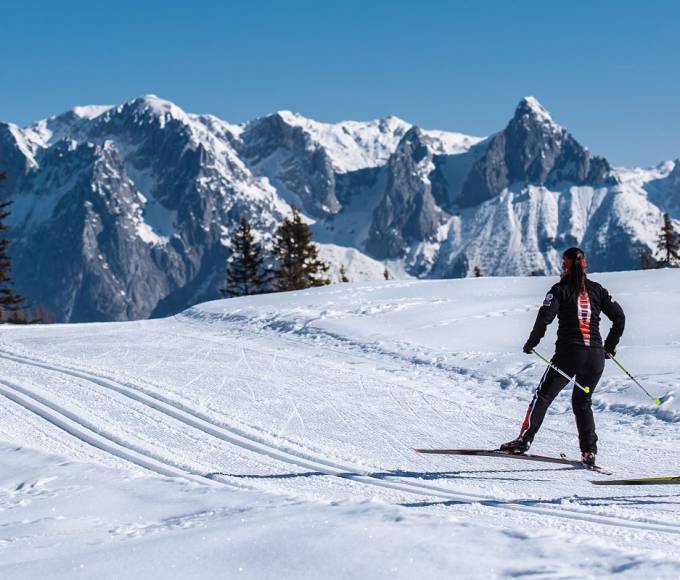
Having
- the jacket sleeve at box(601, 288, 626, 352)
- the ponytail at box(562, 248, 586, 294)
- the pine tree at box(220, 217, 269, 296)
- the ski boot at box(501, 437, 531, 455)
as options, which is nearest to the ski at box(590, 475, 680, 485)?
the ski boot at box(501, 437, 531, 455)

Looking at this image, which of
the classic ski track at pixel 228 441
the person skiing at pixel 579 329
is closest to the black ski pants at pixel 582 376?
the person skiing at pixel 579 329

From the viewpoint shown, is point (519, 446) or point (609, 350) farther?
point (519, 446)

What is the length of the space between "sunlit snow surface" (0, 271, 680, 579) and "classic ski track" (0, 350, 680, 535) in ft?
0.12

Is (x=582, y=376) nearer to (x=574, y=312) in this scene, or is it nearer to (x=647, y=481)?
(x=574, y=312)

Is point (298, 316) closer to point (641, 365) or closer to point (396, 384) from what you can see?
point (396, 384)

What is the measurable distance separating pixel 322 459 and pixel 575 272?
3.55 metres

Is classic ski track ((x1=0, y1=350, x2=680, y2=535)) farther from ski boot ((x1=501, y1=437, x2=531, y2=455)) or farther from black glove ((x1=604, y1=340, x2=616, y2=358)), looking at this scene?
black glove ((x1=604, y1=340, x2=616, y2=358))

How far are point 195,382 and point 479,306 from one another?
11738mm

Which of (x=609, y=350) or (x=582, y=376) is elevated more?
(x=609, y=350)

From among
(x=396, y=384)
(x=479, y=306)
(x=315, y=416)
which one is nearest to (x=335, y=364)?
(x=396, y=384)

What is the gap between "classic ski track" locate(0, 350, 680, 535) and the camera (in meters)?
6.38

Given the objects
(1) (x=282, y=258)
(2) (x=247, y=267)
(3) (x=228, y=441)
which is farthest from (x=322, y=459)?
(1) (x=282, y=258)

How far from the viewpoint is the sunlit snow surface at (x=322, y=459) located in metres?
4.90

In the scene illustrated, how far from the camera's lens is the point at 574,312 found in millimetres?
8086
